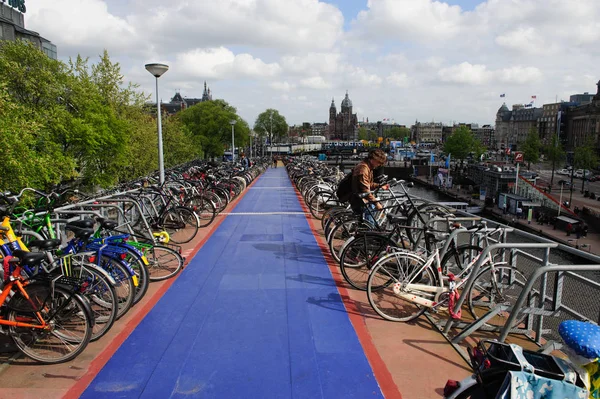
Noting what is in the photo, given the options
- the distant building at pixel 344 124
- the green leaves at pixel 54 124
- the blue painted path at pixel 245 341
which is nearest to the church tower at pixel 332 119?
the distant building at pixel 344 124

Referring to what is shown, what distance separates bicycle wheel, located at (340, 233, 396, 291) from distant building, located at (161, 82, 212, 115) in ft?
223

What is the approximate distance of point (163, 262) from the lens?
221 inches

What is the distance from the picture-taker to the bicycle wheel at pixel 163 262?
5438mm

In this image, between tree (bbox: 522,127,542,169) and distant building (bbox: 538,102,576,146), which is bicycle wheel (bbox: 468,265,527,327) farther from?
distant building (bbox: 538,102,576,146)

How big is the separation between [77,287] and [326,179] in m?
9.53

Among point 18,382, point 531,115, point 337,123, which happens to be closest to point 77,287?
point 18,382

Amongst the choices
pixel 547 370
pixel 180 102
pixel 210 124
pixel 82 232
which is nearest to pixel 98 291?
pixel 82 232

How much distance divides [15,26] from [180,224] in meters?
45.4

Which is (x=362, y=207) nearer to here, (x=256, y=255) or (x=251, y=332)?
(x=256, y=255)

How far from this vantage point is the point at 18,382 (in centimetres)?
311

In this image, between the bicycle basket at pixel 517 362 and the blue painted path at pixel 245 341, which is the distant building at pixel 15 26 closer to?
the blue painted path at pixel 245 341

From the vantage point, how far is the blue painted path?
10.1 ft

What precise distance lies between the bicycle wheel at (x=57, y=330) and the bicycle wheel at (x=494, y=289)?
3.62 meters

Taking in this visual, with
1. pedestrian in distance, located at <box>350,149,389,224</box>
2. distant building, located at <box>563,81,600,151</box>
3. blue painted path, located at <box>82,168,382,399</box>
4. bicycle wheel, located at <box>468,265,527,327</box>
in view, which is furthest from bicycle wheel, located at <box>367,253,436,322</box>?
distant building, located at <box>563,81,600,151</box>
